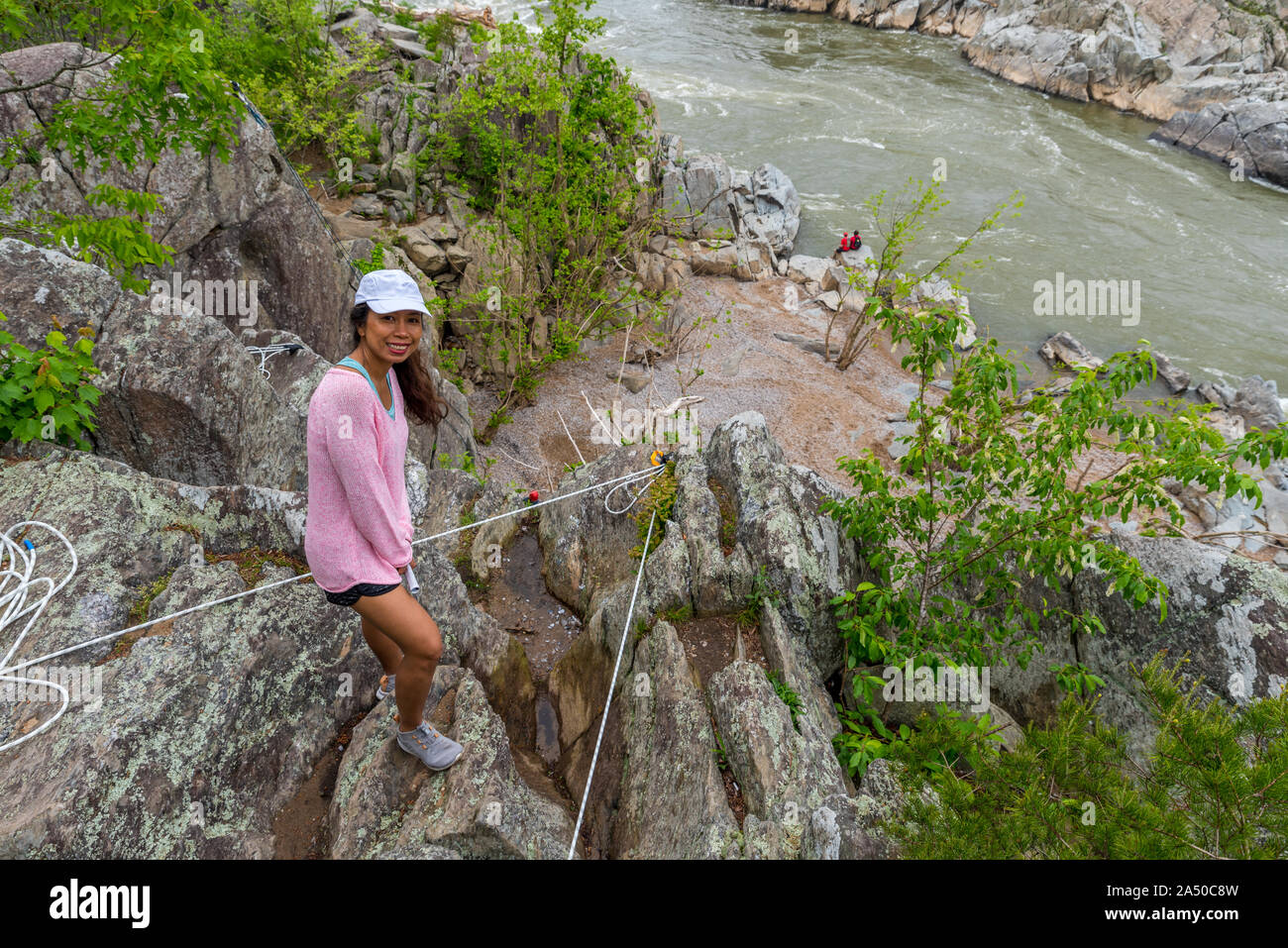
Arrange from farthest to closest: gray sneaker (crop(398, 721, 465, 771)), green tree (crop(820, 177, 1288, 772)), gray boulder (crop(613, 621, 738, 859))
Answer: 1. green tree (crop(820, 177, 1288, 772))
2. gray boulder (crop(613, 621, 738, 859))
3. gray sneaker (crop(398, 721, 465, 771))

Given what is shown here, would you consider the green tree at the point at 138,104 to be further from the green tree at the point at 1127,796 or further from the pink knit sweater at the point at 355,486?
the green tree at the point at 1127,796

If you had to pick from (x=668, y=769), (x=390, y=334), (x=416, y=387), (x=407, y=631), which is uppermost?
(x=390, y=334)

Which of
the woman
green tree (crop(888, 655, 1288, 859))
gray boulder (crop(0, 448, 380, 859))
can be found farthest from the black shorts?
green tree (crop(888, 655, 1288, 859))

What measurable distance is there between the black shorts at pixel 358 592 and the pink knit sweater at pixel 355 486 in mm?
27

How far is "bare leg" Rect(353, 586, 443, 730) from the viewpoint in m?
3.09

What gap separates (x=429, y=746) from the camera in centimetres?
358

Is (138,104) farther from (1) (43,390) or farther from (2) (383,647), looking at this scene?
(2) (383,647)

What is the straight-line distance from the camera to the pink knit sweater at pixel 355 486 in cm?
270

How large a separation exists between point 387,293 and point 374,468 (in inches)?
28.3

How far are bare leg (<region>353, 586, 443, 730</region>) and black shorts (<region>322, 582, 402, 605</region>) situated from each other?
0.08 feet

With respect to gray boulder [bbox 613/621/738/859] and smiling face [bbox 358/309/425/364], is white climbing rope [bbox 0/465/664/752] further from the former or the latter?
gray boulder [bbox 613/621/738/859]

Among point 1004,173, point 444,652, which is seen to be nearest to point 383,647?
point 444,652

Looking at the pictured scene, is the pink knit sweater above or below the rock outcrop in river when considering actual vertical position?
above
